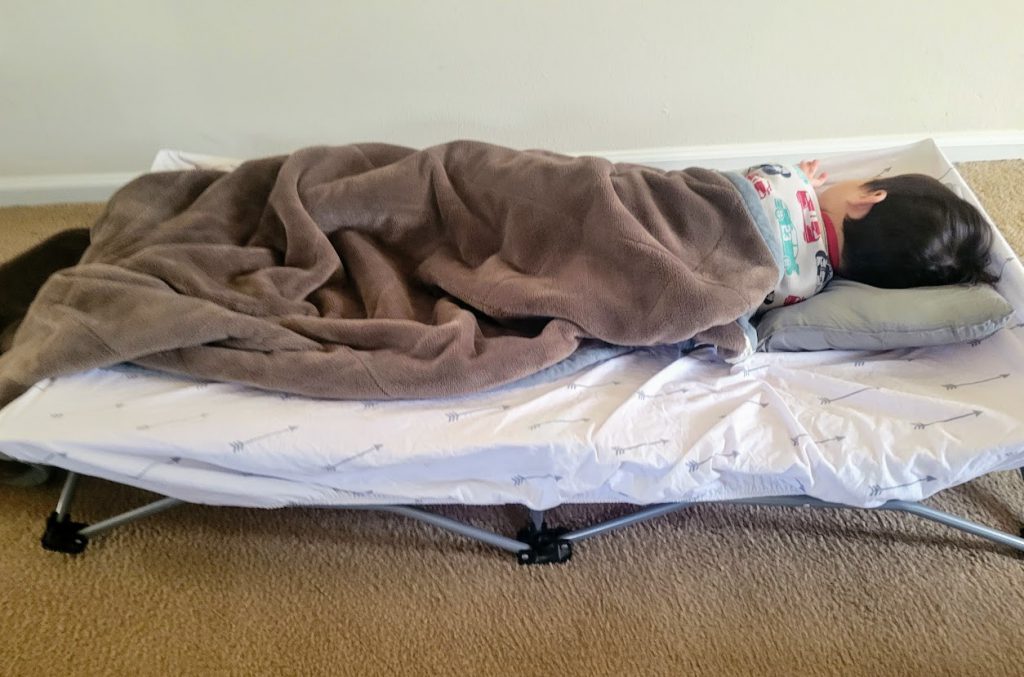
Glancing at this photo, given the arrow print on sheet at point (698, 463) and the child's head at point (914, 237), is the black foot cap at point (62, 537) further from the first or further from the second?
the child's head at point (914, 237)

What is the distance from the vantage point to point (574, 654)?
102 cm

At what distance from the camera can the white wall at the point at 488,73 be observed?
143 centimetres

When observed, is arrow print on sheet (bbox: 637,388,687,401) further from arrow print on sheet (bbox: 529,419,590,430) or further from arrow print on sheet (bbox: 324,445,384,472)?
arrow print on sheet (bbox: 324,445,384,472)

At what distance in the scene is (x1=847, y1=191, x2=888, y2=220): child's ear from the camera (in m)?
1.16

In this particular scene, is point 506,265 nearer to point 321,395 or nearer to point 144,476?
point 321,395

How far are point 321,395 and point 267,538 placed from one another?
0.31 meters

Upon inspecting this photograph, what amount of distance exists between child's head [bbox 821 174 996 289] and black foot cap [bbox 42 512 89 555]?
135 centimetres

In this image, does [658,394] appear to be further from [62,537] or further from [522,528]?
[62,537]

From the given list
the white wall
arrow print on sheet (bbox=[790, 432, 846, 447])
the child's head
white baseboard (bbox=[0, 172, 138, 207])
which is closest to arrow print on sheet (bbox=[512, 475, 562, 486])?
arrow print on sheet (bbox=[790, 432, 846, 447])

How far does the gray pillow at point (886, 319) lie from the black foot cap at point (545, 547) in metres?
0.45

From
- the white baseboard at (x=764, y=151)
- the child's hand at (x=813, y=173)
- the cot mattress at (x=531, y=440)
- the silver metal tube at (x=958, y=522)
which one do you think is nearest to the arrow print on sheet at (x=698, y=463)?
the cot mattress at (x=531, y=440)

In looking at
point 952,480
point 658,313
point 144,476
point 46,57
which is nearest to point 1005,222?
point 952,480

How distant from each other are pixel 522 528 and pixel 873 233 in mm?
757

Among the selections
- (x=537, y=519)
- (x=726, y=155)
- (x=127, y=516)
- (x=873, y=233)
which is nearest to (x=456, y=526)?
(x=537, y=519)
